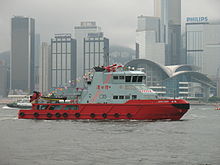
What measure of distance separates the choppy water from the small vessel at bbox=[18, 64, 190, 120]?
9.75 feet

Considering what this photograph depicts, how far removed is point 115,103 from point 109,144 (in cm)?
1926

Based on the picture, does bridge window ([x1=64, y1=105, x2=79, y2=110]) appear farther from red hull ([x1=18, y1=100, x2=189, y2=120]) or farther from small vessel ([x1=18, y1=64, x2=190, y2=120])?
red hull ([x1=18, y1=100, x2=189, y2=120])

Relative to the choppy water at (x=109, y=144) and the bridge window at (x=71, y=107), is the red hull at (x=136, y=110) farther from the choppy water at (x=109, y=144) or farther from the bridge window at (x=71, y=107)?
the choppy water at (x=109, y=144)

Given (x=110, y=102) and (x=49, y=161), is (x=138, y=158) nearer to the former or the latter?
(x=49, y=161)

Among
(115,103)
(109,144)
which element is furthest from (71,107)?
(109,144)

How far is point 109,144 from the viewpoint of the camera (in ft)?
118

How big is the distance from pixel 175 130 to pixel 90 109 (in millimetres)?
13983

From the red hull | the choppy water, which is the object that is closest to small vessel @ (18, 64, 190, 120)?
the red hull

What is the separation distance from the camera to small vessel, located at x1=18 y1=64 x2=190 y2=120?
5394cm

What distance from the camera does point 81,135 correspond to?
4150 centimetres

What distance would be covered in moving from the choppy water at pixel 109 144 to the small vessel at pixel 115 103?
2.97 m

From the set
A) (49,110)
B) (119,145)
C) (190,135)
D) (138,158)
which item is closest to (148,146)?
(119,145)

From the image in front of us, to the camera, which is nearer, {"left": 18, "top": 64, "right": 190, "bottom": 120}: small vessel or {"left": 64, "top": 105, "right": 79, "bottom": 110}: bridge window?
{"left": 18, "top": 64, "right": 190, "bottom": 120}: small vessel

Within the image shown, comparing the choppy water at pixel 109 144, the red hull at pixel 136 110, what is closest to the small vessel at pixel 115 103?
the red hull at pixel 136 110
